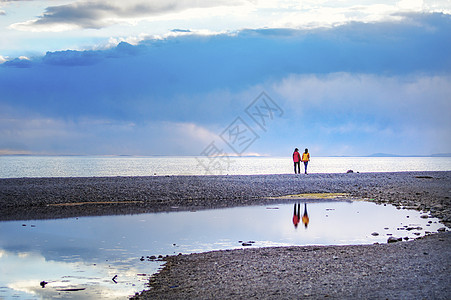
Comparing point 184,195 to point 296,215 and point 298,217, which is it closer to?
point 296,215

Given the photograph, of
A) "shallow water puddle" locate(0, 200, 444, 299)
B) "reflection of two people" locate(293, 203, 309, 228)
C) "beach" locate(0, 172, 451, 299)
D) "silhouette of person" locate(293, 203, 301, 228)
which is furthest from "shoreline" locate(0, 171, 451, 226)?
"reflection of two people" locate(293, 203, 309, 228)

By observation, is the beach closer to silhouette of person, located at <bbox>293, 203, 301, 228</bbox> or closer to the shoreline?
the shoreline

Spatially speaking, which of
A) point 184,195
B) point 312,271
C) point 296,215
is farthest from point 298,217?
point 312,271

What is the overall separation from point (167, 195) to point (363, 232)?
16.4m

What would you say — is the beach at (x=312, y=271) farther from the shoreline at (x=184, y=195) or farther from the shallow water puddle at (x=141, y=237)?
the shallow water puddle at (x=141, y=237)

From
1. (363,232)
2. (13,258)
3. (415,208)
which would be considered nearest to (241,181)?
(415,208)

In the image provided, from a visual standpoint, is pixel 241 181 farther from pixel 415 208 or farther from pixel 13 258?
pixel 13 258

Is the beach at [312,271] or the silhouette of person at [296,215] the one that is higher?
the silhouette of person at [296,215]

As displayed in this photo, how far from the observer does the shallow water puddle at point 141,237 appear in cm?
1165

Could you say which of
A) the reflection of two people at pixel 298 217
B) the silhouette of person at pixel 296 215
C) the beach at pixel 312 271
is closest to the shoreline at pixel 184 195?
the beach at pixel 312 271

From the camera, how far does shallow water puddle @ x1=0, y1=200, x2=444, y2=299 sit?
38.2 ft

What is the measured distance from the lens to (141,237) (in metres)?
18.1

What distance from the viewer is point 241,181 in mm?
40312

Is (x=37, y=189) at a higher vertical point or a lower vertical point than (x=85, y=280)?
higher
